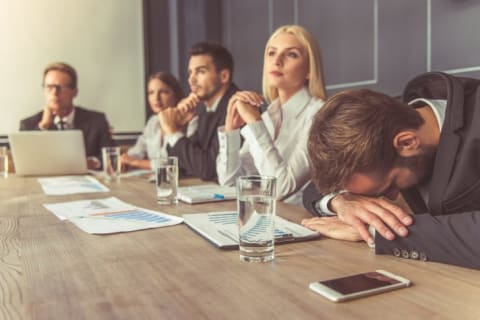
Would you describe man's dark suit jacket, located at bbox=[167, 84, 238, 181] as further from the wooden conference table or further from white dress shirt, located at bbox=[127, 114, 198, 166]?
the wooden conference table

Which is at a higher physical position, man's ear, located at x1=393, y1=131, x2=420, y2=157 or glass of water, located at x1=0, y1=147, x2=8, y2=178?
man's ear, located at x1=393, y1=131, x2=420, y2=157

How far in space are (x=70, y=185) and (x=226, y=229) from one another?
46.9 inches

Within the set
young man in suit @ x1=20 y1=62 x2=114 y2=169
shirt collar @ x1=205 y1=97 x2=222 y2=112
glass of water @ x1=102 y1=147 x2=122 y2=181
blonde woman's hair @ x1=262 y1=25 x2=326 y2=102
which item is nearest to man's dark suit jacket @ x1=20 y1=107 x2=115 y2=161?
young man in suit @ x1=20 y1=62 x2=114 y2=169

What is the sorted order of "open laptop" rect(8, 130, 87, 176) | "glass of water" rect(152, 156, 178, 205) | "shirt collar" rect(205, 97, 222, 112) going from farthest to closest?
"shirt collar" rect(205, 97, 222, 112) → "open laptop" rect(8, 130, 87, 176) → "glass of water" rect(152, 156, 178, 205)

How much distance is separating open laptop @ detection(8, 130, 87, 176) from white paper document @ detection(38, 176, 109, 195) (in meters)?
0.24

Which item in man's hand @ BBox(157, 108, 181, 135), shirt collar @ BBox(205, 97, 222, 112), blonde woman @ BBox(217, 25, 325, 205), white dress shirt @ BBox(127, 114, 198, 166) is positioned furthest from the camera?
Result: white dress shirt @ BBox(127, 114, 198, 166)

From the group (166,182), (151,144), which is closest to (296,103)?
(166,182)

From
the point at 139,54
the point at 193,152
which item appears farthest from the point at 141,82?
the point at 193,152

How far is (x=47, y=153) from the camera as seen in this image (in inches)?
103

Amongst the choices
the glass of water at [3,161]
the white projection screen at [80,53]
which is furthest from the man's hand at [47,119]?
the white projection screen at [80,53]

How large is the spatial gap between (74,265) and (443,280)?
617 millimetres

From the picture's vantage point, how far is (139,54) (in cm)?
480

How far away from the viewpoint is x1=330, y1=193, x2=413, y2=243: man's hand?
38.2 inches

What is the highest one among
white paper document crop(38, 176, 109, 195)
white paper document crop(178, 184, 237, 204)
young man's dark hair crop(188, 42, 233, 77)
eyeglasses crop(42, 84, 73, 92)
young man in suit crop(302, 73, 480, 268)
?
young man's dark hair crop(188, 42, 233, 77)
